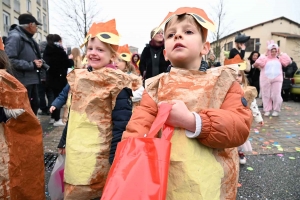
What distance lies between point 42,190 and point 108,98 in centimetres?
99

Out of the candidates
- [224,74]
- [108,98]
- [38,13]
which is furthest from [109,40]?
[38,13]

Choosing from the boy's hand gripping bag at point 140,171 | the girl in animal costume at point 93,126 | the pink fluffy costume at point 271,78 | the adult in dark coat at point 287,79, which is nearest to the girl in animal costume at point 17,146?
the girl in animal costume at point 93,126

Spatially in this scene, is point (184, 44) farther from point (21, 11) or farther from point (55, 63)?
point (21, 11)

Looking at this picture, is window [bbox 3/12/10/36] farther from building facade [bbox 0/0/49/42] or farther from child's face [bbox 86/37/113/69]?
child's face [bbox 86/37/113/69]

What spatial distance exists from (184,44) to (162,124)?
0.45 meters

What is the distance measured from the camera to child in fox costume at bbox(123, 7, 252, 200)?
3.92ft

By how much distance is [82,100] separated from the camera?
6.89ft

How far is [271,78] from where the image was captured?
704 centimetres

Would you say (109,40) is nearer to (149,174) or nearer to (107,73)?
(107,73)

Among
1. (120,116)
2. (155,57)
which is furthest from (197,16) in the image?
(155,57)

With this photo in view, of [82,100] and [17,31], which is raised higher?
[17,31]

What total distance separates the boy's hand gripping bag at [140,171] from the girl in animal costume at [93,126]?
91cm

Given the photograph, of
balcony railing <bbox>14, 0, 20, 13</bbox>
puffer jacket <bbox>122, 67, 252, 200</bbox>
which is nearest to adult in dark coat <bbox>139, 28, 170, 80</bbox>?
puffer jacket <bbox>122, 67, 252, 200</bbox>

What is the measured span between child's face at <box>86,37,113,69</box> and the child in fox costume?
3.23 ft
